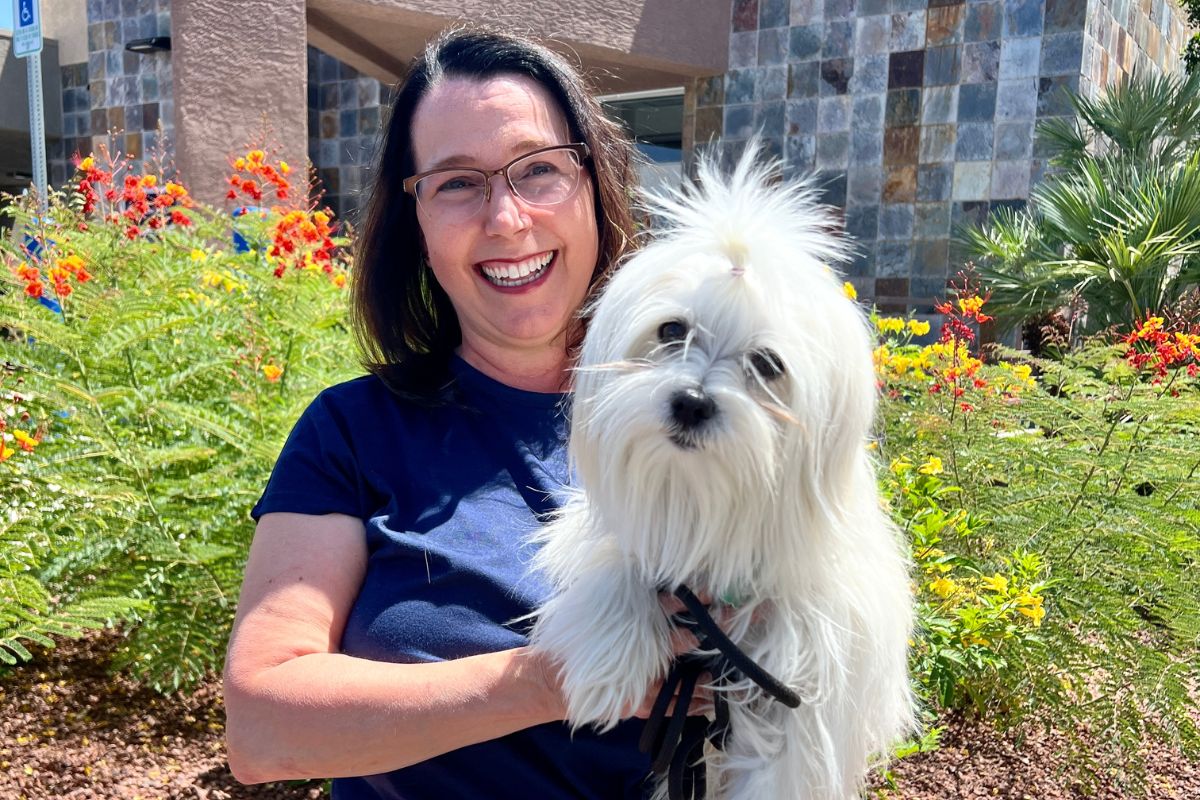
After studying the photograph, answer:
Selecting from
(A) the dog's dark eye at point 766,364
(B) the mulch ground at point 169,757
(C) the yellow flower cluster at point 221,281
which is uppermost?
(A) the dog's dark eye at point 766,364

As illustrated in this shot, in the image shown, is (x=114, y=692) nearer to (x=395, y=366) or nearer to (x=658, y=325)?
(x=395, y=366)

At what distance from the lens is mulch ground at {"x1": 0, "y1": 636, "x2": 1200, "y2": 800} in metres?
2.94

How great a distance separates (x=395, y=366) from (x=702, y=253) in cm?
92

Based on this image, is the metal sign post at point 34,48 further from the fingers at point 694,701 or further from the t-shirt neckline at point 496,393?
the fingers at point 694,701

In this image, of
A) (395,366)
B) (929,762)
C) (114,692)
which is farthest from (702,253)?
(114,692)

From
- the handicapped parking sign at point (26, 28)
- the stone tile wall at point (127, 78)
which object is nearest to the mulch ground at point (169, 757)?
the handicapped parking sign at point (26, 28)

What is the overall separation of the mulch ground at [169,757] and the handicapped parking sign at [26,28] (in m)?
3.60

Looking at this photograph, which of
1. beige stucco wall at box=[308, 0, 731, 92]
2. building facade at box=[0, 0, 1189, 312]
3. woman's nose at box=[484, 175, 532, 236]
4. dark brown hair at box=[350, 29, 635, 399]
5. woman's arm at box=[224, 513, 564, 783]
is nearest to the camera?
woman's arm at box=[224, 513, 564, 783]

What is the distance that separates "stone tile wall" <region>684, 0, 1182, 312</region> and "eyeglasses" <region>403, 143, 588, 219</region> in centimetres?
731

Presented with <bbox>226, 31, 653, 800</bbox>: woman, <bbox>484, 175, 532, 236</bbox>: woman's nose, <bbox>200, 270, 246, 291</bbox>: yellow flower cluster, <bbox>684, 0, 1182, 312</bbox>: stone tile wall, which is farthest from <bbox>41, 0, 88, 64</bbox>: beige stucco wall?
<bbox>484, 175, 532, 236</bbox>: woman's nose

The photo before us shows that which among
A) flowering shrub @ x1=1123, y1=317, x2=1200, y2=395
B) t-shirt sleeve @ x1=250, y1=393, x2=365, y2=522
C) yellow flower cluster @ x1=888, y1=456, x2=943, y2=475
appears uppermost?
flowering shrub @ x1=1123, y1=317, x2=1200, y2=395

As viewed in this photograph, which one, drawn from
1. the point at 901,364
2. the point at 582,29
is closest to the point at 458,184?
the point at 901,364

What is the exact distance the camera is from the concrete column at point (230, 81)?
8180 millimetres

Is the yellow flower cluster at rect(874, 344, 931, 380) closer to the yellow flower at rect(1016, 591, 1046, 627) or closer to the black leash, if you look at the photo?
the yellow flower at rect(1016, 591, 1046, 627)
